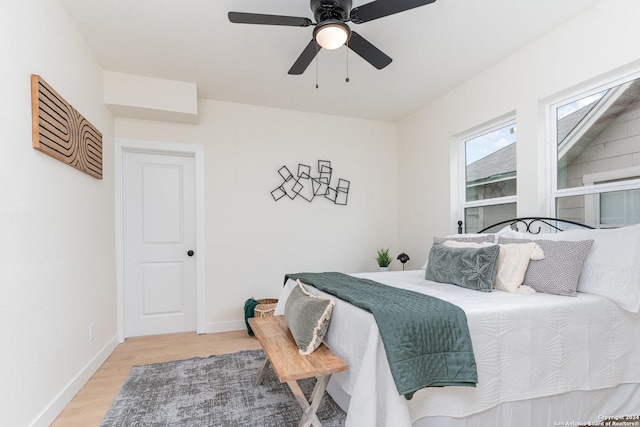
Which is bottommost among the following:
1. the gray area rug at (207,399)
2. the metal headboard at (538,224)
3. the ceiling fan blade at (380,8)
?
the gray area rug at (207,399)

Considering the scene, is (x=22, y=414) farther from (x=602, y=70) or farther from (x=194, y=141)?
(x=602, y=70)

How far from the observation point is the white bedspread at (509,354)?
4.58 feet

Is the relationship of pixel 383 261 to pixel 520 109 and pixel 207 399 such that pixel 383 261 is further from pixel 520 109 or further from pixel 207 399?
pixel 207 399

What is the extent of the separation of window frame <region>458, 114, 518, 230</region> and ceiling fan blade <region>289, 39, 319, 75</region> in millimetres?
1865

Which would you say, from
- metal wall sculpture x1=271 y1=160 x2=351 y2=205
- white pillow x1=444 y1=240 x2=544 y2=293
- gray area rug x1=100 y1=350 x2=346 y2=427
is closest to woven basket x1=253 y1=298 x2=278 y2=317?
gray area rug x1=100 y1=350 x2=346 y2=427

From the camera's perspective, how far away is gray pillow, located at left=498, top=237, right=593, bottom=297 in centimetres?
185

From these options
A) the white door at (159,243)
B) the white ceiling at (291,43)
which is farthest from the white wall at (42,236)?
the white door at (159,243)

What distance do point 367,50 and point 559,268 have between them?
5.82 feet

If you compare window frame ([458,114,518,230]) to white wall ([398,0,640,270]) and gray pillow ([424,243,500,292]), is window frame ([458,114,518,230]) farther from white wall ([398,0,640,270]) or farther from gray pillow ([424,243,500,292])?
gray pillow ([424,243,500,292])

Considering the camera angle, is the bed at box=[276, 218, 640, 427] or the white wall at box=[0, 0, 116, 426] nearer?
the bed at box=[276, 218, 640, 427]

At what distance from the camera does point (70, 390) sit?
84.0 inches

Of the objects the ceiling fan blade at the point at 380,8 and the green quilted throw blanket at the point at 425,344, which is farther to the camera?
the ceiling fan blade at the point at 380,8

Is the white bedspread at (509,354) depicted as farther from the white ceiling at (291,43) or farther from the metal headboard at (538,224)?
the white ceiling at (291,43)

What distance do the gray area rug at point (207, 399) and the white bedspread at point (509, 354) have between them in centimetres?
48
